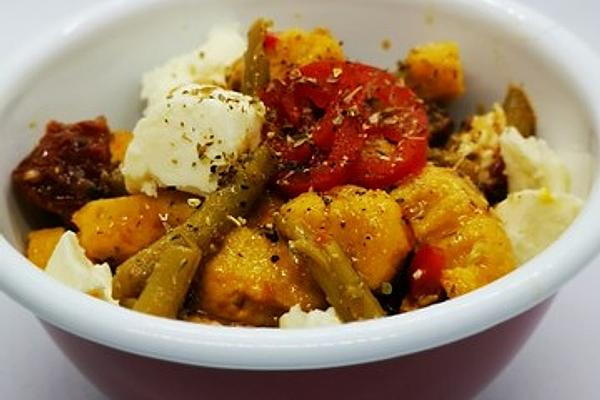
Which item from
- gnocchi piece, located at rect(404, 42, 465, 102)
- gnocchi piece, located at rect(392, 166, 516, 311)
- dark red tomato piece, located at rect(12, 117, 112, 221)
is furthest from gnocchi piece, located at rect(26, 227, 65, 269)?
gnocchi piece, located at rect(404, 42, 465, 102)

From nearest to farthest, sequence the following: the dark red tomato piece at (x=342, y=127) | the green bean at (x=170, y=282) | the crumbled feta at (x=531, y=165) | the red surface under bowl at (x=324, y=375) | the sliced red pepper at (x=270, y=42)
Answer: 1. the red surface under bowl at (x=324, y=375)
2. the green bean at (x=170, y=282)
3. the dark red tomato piece at (x=342, y=127)
4. the crumbled feta at (x=531, y=165)
5. the sliced red pepper at (x=270, y=42)

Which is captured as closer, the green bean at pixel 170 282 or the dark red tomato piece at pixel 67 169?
the green bean at pixel 170 282

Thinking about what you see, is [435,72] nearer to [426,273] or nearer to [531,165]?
[531,165]

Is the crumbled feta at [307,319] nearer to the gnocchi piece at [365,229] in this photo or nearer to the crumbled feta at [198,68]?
the gnocchi piece at [365,229]

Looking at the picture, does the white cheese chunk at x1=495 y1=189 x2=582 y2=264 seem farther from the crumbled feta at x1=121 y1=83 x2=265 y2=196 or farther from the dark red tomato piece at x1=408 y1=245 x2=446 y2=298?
the crumbled feta at x1=121 y1=83 x2=265 y2=196

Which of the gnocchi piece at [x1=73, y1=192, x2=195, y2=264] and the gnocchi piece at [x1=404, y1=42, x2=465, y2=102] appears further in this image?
the gnocchi piece at [x1=404, y1=42, x2=465, y2=102]

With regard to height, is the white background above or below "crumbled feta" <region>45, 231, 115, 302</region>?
below

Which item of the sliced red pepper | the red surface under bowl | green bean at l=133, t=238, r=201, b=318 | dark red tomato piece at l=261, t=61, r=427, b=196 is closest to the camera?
the red surface under bowl

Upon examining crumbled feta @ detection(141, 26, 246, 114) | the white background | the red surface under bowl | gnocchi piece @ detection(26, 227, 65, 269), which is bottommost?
the white background

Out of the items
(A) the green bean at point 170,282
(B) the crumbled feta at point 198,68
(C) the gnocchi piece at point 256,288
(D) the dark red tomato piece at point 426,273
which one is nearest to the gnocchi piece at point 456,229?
(D) the dark red tomato piece at point 426,273
